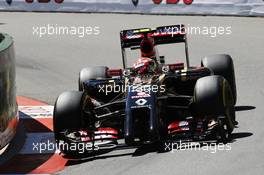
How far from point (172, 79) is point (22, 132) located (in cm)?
263

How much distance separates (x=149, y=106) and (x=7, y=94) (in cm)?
211

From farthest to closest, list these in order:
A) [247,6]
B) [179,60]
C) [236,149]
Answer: [247,6], [179,60], [236,149]

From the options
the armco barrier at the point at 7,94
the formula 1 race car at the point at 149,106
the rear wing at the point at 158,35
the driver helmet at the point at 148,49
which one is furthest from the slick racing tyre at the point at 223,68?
the armco barrier at the point at 7,94

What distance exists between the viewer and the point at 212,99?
36.9ft

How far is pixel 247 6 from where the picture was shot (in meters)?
22.0

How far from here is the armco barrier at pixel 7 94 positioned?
449 inches

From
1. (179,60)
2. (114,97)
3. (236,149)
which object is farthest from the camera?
(179,60)

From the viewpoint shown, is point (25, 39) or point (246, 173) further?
point (25, 39)

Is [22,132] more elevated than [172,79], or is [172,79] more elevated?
[172,79]

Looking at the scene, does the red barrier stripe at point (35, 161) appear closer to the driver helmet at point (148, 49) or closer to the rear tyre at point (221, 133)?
the driver helmet at point (148, 49)

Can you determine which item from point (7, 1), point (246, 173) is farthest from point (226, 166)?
point (7, 1)

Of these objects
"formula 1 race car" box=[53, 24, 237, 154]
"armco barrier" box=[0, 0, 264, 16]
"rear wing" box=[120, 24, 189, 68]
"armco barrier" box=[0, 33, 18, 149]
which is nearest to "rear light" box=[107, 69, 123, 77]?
"formula 1 race car" box=[53, 24, 237, 154]

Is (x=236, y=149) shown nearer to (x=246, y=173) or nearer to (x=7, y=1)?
(x=246, y=173)

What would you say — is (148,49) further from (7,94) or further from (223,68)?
(7,94)
